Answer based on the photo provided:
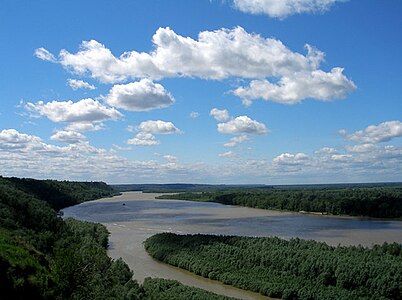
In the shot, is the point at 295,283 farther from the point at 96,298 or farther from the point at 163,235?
the point at 163,235

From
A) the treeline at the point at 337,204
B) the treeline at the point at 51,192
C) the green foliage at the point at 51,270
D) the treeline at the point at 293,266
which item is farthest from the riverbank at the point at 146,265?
the treeline at the point at 337,204

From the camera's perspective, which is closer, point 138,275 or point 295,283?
point 295,283

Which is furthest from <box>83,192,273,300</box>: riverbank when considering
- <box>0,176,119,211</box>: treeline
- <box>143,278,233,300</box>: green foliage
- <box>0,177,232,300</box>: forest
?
<box>0,176,119,211</box>: treeline

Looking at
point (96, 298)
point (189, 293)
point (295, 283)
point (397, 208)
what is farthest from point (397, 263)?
point (397, 208)

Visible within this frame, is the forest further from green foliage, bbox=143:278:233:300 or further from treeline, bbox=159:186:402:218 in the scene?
treeline, bbox=159:186:402:218

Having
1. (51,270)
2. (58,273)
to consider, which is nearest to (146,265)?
(51,270)

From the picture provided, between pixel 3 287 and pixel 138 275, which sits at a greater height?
pixel 3 287
